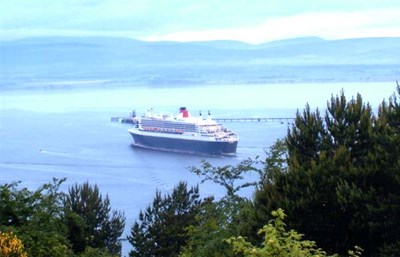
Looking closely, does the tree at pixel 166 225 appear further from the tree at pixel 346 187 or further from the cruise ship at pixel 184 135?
the cruise ship at pixel 184 135

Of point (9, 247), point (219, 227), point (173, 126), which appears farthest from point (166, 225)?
point (173, 126)

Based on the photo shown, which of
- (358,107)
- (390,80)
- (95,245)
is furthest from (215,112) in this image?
(358,107)

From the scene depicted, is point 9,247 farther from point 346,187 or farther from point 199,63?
point 199,63

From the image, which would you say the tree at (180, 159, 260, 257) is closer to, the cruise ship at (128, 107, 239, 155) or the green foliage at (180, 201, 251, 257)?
the green foliage at (180, 201, 251, 257)

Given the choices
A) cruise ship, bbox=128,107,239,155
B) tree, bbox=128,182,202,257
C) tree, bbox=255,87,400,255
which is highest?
tree, bbox=255,87,400,255

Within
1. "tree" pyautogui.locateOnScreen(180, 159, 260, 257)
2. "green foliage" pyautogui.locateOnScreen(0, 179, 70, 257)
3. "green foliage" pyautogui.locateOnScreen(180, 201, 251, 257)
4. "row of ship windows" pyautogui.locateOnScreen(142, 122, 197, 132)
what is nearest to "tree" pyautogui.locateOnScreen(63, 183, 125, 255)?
"green foliage" pyautogui.locateOnScreen(0, 179, 70, 257)

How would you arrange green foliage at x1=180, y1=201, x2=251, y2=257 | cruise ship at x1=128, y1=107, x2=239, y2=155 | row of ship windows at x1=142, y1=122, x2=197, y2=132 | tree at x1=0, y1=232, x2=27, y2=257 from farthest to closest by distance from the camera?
row of ship windows at x1=142, y1=122, x2=197, y2=132 < cruise ship at x1=128, y1=107, x2=239, y2=155 < green foliage at x1=180, y1=201, x2=251, y2=257 < tree at x1=0, y1=232, x2=27, y2=257

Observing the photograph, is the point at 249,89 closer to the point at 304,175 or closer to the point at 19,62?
the point at 19,62
